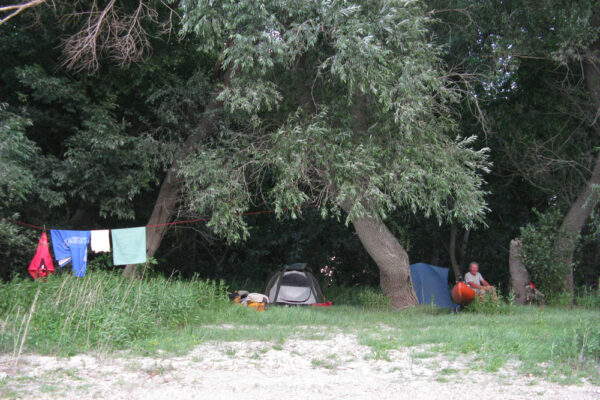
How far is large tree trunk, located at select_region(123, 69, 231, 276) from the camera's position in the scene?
10.8 metres

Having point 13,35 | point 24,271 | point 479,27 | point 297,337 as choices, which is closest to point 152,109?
point 13,35

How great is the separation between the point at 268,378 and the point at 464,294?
5502 mm

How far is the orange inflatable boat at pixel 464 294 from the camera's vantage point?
9.73 metres

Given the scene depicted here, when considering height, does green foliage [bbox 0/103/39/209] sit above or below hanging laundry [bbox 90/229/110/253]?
above

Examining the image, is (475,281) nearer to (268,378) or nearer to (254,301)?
(254,301)

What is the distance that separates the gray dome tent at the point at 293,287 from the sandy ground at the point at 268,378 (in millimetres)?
5180

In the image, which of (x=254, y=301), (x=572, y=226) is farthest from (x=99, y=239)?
(x=572, y=226)

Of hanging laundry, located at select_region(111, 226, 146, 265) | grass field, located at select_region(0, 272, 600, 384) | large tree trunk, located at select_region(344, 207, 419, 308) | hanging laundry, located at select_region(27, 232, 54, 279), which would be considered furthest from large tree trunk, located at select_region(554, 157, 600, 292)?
hanging laundry, located at select_region(27, 232, 54, 279)

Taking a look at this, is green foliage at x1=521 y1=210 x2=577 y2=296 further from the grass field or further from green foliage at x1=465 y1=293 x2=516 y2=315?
green foliage at x1=465 y1=293 x2=516 y2=315

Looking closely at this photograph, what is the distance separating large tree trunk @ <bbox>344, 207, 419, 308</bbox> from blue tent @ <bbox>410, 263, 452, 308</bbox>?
4.76ft

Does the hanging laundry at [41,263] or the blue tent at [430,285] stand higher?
the hanging laundry at [41,263]

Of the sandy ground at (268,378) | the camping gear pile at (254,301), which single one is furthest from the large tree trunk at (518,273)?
the sandy ground at (268,378)

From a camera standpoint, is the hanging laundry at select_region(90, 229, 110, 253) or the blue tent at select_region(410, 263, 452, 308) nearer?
the hanging laundry at select_region(90, 229, 110, 253)

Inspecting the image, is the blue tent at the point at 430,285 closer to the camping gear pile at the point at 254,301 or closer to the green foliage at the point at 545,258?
the green foliage at the point at 545,258
